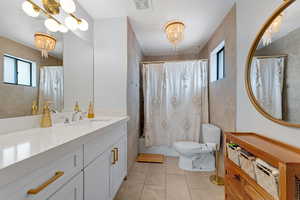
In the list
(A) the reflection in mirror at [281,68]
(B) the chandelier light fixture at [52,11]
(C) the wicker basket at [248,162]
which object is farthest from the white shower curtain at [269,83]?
(B) the chandelier light fixture at [52,11]

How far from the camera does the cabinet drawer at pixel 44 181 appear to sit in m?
0.48

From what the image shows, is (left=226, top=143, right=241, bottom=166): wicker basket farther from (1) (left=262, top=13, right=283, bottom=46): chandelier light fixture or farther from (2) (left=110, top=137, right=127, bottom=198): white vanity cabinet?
(2) (left=110, top=137, right=127, bottom=198): white vanity cabinet

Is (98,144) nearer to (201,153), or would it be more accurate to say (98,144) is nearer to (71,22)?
(71,22)

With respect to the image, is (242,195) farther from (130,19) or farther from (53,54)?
(130,19)

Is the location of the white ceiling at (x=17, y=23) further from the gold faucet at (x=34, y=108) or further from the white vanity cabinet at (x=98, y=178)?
the white vanity cabinet at (x=98, y=178)

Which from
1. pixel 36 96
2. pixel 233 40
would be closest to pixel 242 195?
pixel 233 40

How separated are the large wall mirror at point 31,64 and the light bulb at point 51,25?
0.11 ft

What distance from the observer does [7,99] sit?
35.8 inches

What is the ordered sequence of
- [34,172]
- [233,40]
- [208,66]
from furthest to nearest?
[208,66] → [233,40] → [34,172]

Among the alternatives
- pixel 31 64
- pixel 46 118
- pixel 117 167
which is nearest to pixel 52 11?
pixel 31 64

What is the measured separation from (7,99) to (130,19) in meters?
1.71

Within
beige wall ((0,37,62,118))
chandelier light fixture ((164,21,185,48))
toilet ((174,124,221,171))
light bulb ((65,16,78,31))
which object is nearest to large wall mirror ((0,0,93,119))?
beige wall ((0,37,62,118))

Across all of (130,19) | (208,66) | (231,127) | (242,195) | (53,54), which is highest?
(130,19)

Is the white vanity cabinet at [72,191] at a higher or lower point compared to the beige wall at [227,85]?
lower
